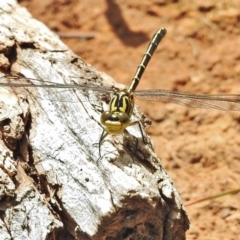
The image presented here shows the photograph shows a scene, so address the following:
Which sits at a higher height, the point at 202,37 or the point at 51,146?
the point at 202,37

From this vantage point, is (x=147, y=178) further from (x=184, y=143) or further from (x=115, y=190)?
(x=184, y=143)

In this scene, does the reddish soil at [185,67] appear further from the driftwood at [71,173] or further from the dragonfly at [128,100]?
the driftwood at [71,173]

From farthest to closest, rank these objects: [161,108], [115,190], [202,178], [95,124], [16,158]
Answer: [161,108], [202,178], [95,124], [16,158], [115,190]

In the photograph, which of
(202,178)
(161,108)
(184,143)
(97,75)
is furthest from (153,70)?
(97,75)

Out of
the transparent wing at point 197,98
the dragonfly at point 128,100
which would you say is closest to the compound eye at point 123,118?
the dragonfly at point 128,100

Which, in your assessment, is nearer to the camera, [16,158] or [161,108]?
[16,158]

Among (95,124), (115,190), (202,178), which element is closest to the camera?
(115,190)

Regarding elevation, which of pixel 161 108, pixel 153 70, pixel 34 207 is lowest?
pixel 34 207
